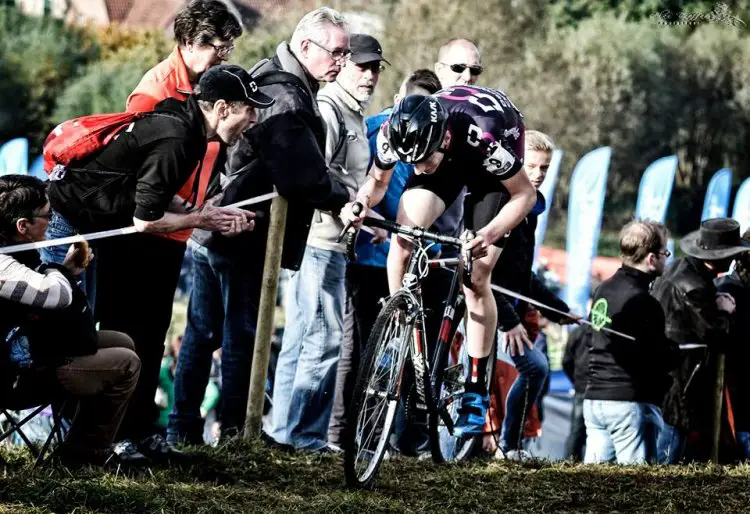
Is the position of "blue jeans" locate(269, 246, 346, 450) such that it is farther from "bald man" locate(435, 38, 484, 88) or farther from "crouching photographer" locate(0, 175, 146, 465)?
"bald man" locate(435, 38, 484, 88)

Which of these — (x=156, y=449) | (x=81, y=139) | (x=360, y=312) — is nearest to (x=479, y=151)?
(x=360, y=312)

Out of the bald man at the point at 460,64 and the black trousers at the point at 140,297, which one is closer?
the black trousers at the point at 140,297

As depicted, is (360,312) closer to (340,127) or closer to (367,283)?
(367,283)

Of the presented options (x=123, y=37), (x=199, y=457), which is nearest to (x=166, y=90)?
(x=199, y=457)

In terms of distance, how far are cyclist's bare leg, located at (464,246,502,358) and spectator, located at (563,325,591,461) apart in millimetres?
3253

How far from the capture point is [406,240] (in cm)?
704

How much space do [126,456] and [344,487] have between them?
1.13 m

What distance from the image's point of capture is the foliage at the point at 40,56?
184ft

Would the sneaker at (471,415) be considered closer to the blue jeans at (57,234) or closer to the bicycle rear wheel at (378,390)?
the bicycle rear wheel at (378,390)

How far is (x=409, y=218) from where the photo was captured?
7.01m

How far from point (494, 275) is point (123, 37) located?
2396 inches

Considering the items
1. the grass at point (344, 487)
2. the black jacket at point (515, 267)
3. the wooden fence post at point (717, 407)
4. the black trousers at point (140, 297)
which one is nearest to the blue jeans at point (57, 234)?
the black trousers at point (140, 297)

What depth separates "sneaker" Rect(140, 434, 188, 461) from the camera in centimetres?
666

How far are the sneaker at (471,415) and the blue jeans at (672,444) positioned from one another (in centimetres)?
261
